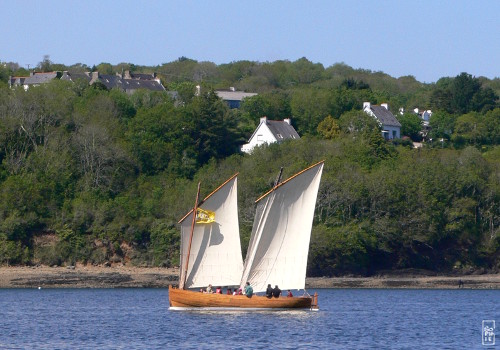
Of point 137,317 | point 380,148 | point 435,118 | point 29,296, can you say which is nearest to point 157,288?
point 29,296

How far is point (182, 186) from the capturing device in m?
97.4

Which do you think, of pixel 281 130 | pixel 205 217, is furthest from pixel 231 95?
pixel 205 217

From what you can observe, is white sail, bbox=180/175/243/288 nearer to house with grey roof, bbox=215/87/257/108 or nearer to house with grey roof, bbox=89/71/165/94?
house with grey roof, bbox=215/87/257/108

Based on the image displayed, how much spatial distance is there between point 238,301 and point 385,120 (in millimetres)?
79369

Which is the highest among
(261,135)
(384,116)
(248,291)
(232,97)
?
(232,97)

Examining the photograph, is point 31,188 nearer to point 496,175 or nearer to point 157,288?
point 157,288

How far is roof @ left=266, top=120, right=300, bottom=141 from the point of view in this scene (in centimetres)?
12275

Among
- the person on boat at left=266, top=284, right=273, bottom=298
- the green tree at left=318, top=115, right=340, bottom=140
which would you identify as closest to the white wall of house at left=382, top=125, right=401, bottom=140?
the green tree at left=318, top=115, right=340, bottom=140

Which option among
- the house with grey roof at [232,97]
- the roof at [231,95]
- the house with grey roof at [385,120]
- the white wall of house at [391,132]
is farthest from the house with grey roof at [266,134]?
the roof at [231,95]

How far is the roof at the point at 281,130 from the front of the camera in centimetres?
12275

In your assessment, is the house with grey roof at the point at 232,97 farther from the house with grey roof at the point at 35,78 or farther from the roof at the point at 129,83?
the house with grey roof at the point at 35,78

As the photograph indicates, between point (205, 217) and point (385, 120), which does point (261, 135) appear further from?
point (205, 217)

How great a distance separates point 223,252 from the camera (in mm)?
56844

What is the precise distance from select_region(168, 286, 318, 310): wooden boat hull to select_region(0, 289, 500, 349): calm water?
0.50 m
